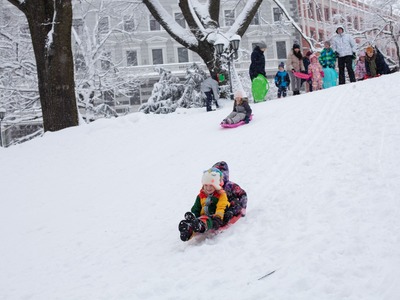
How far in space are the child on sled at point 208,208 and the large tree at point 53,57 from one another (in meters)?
6.86

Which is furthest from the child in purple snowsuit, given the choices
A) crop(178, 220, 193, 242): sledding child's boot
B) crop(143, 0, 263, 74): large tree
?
crop(143, 0, 263, 74): large tree

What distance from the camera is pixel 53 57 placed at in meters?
11.6

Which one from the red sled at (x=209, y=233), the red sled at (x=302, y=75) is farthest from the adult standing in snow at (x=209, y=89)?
the red sled at (x=209, y=233)

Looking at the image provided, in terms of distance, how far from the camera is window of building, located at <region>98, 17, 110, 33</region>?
2465 cm

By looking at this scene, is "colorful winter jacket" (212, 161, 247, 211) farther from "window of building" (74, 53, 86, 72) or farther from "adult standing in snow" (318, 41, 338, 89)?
"window of building" (74, 53, 86, 72)

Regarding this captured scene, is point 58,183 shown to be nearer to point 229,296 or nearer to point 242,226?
point 242,226

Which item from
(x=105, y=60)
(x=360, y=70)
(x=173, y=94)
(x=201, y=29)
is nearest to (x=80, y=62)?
(x=105, y=60)

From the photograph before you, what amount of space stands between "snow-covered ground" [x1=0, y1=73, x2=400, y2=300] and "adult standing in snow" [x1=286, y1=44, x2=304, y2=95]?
3.02 meters

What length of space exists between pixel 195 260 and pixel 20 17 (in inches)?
798

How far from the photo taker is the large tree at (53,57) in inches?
457

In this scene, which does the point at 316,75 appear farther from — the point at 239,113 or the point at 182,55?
the point at 182,55

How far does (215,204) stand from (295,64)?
9739 mm

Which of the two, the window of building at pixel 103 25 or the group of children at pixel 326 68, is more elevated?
the window of building at pixel 103 25

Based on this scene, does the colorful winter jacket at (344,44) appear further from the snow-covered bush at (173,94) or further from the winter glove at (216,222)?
the winter glove at (216,222)
